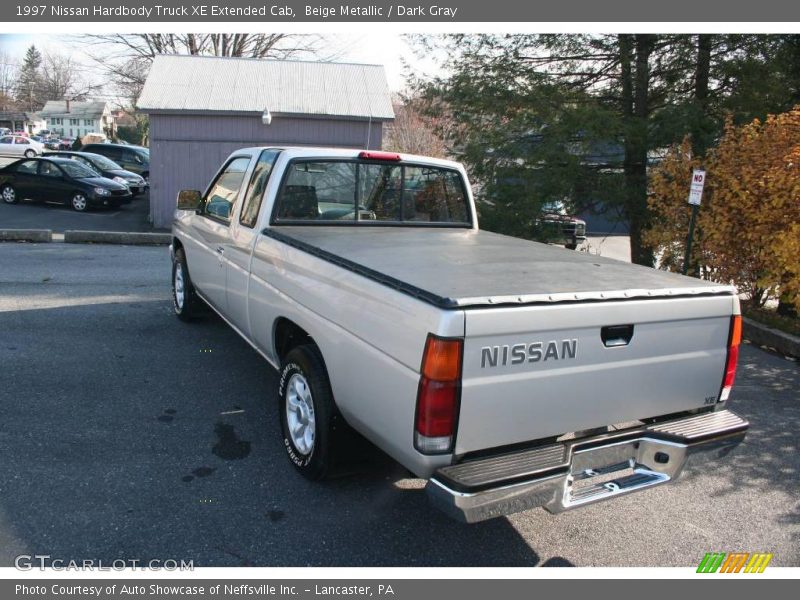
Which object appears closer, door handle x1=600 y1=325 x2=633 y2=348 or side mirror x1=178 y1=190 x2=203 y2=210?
door handle x1=600 y1=325 x2=633 y2=348

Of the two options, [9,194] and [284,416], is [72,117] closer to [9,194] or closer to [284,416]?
[9,194]

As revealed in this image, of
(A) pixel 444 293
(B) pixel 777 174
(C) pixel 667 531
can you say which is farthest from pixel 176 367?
(B) pixel 777 174

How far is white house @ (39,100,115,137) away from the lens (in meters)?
103

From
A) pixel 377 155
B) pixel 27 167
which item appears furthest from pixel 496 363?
pixel 27 167

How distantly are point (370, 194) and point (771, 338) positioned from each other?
526 cm

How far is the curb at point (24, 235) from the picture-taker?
1269 centimetres

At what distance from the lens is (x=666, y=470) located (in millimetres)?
3172

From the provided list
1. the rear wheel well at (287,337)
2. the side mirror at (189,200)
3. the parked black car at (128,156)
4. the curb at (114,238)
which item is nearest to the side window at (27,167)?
the curb at (114,238)

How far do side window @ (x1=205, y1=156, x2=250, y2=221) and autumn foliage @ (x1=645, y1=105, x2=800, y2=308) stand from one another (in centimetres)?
581

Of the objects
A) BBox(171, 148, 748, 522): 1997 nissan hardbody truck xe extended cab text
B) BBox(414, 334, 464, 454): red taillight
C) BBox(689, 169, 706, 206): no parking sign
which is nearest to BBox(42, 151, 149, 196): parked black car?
BBox(689, 169, 706, 206): no parking sign

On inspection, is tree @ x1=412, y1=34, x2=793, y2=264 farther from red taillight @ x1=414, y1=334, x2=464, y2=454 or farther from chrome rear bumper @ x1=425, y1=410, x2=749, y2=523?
red taillight @ x1=414, y1=334, x2=464, y2=454

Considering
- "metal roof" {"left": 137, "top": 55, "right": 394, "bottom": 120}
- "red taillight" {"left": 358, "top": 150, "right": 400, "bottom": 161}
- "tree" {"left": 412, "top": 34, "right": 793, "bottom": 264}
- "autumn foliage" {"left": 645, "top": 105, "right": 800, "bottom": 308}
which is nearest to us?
"red taillight" {"left": 358, "top": 150, "right": 400, "bottom": 161}

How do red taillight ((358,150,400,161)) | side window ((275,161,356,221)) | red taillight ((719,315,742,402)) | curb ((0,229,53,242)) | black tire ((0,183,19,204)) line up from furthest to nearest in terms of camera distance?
black tire ((0,183,19,204)) < curb ((0,229,53,242)) < red taillight ((358,150,400,161)) < side window ((275,161,356,221)) < red taillight ((719,315,742,402))

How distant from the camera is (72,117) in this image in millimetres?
104000
